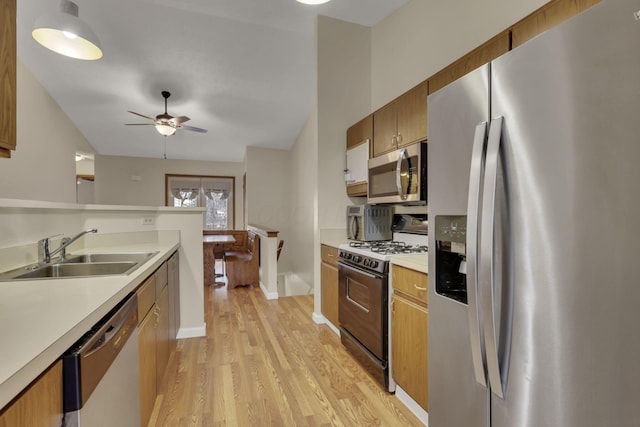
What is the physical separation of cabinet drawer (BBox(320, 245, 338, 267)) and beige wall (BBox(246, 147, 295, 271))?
333 cm

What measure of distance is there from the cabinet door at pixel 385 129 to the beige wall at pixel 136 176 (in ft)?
20.4

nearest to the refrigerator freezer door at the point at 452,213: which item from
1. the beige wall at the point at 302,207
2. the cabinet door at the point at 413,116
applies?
the cabinet door at the point at 413,116

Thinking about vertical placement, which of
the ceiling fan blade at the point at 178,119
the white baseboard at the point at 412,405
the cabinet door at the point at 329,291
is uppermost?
the ceiling fan blade at the point at 178,119

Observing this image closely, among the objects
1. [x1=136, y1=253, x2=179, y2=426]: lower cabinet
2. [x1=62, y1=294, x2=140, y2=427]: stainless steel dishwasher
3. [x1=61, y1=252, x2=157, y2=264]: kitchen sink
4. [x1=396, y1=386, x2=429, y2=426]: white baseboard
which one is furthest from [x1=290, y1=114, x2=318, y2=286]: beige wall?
[x1=62, y1=294, x2=140, y2=427]: stainless steel dishwasher

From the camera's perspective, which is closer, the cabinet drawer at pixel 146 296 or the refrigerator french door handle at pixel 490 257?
the refrigerator french door handle at pixel 490 257

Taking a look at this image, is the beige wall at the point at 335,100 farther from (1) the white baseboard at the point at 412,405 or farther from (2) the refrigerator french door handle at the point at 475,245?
(2) the refrigerator french door handle at the point at 475,245

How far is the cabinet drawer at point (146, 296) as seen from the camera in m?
1.37

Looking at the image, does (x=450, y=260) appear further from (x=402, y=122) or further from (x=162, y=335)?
(x=162, y=335)

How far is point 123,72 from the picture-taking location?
3.79 meters

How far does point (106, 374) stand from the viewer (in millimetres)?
900

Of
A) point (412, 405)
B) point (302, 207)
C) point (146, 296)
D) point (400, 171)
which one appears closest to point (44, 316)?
point (146, 296)

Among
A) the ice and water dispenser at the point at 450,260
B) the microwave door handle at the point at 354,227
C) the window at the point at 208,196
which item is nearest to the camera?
the ice and water dispenser at the point at 450,260

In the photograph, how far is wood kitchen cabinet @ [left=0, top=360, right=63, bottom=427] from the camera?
20.9 inches

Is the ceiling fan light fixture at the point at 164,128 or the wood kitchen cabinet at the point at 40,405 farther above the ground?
the ceiling fan light fixture at the point at 164,128
